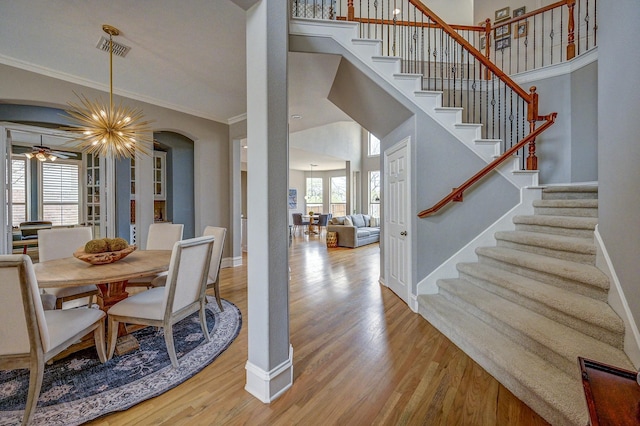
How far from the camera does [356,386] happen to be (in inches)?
69.5

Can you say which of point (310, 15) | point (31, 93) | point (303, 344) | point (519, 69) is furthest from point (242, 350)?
point (519, 69)

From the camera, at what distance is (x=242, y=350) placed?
2211 millimetres

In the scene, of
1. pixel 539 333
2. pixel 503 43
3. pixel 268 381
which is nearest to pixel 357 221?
pixel 503 43

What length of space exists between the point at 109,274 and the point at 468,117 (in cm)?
471

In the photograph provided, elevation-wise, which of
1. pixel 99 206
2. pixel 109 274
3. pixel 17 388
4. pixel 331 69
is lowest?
pixel 17 388

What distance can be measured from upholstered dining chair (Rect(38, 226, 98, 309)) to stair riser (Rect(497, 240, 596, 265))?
4.21 m

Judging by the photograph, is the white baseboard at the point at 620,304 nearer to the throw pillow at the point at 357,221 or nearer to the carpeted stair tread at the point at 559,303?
the carpeted stair tread at the point at 559,303

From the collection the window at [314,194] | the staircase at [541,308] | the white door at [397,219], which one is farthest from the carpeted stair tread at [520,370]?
the window at [314,194]

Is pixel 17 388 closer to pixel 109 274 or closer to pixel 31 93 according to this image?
pixel 109 274

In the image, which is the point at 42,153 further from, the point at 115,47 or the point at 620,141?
the point at 620,141

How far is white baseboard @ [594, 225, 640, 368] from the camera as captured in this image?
1469 millimetres

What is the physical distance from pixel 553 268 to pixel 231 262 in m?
4.73

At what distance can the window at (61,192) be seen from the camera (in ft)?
19.5

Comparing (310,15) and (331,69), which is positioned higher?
(310,15)
